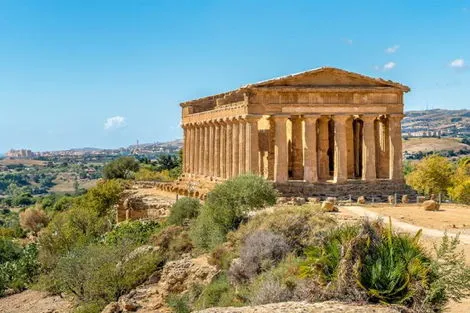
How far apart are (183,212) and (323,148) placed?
13604 millimetres

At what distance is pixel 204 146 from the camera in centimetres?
5328

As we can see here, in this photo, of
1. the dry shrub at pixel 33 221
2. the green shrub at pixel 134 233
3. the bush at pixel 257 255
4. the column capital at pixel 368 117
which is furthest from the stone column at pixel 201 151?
the bush at pixel 257 255

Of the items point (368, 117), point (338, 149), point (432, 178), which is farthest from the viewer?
point (432, 178)

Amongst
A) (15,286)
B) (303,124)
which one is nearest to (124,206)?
(15,286)

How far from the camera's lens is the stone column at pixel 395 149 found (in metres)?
42.8

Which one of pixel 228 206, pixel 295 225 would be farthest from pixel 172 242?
pixel 295 225

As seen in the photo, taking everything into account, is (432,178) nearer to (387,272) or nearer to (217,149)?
(217,149)

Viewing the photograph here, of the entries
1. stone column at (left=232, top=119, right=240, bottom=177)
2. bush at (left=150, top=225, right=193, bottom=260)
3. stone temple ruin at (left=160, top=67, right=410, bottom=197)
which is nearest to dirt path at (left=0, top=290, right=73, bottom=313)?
bush at (left=150, top=225, right=193, bottom=260)

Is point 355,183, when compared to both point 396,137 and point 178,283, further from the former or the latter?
point 178,283

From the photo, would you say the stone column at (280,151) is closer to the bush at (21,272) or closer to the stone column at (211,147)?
the stone column at (211,147)

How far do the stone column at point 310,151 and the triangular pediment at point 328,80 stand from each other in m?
2.41

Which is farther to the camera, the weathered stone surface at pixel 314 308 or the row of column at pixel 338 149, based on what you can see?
the row of column at pixel 338 149

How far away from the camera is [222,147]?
47.5 meters

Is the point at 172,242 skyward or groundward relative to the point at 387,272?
groundward
